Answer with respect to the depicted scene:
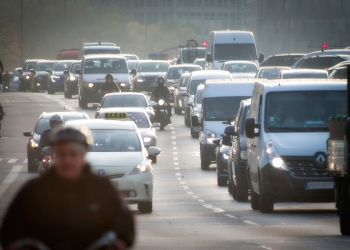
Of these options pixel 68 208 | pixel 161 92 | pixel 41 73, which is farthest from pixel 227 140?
pixel 41 73

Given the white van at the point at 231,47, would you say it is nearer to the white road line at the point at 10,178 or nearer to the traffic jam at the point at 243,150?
the traffic jam at the point at 243,150

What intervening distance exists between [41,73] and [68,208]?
6753 cm

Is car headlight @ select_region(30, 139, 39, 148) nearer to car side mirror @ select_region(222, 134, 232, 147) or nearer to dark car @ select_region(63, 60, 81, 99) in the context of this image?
car side mirror @ select_region(222, 134, 232, 147)

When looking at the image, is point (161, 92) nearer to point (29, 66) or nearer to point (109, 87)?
point (109, 87)

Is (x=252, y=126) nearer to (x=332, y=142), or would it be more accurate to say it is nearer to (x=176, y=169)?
(x=332, y=142)

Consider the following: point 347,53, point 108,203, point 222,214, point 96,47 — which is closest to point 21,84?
point 96,47

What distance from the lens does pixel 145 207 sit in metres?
19.9

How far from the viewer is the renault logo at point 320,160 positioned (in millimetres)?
18641

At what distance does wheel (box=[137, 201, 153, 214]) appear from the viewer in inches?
776

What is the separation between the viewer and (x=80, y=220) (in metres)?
6.20

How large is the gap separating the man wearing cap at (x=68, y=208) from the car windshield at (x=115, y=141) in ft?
44.1

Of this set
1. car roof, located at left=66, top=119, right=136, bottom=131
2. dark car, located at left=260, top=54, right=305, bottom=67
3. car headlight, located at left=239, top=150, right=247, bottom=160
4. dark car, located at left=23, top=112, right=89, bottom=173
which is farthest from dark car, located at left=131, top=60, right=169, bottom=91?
car roof, located at left=66, top=119, right=136, bottom=131

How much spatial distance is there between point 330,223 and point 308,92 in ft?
9.04

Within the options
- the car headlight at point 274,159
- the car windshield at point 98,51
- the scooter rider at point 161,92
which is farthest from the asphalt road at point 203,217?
the car windshield at point 98,51
